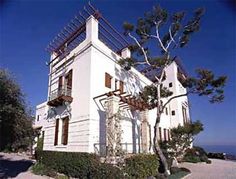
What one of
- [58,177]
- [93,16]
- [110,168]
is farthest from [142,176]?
[93,16]

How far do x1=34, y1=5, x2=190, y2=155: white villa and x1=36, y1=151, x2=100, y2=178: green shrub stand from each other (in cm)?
64

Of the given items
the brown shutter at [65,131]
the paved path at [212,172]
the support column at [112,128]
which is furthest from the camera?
the brown shutter at [65,131]

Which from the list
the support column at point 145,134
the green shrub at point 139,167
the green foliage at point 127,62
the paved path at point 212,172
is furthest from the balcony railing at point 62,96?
the paved path at point 212,172

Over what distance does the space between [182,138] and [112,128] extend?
275 inches

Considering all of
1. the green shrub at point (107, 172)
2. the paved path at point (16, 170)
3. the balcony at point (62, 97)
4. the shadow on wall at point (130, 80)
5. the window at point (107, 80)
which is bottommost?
the paved path at point (16, 170)

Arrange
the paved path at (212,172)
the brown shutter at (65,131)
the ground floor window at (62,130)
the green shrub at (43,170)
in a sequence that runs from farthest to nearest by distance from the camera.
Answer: the ground floor window at (62,130) → the brown shutter at (65,131) → the paved path at (212,172) → the green shrub at (43,170)

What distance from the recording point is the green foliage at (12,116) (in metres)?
8.98

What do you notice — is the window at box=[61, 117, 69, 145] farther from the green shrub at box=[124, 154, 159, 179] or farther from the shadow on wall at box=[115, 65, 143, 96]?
the shadow on wall at box=[115, 65, 143, 96]

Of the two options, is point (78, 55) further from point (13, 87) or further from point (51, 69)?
point (13, 87)

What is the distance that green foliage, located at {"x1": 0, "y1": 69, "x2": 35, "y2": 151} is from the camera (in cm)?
898

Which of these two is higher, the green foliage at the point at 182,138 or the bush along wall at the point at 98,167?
the green foliage at the point at 182,138

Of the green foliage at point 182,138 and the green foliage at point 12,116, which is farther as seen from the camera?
the green foliage at point 182,138

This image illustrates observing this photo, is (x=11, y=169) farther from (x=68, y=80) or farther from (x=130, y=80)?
(x=130, y=80)

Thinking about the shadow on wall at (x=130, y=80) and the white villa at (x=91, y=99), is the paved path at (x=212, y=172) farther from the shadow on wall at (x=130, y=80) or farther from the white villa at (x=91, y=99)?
the shadow on wall at (x=130, y=80)
